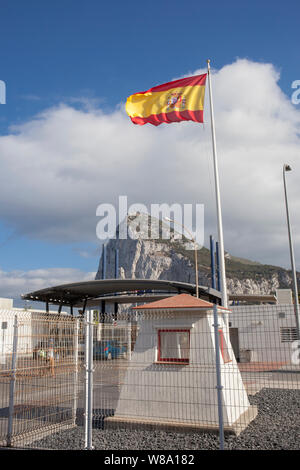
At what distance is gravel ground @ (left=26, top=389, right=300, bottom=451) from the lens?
7.07m

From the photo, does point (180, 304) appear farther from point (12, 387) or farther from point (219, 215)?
point (219, 215)

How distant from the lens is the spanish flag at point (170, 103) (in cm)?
1486

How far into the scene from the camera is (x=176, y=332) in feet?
28.6

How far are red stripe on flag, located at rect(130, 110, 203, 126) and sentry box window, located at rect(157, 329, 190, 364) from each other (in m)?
8.82

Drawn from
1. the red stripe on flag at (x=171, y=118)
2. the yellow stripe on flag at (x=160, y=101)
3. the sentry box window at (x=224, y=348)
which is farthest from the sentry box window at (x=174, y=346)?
the yellow stripe on flag at (x=160, y=101)

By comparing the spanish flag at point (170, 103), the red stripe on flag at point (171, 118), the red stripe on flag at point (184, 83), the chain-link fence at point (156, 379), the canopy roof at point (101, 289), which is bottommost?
the chain-link fence at point (156, 379)

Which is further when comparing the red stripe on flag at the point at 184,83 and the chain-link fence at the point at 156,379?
the red stripe on flag at the point at 184,83

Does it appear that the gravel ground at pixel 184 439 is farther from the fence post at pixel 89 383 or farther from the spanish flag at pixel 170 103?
the spanish flag at pixel 170 103

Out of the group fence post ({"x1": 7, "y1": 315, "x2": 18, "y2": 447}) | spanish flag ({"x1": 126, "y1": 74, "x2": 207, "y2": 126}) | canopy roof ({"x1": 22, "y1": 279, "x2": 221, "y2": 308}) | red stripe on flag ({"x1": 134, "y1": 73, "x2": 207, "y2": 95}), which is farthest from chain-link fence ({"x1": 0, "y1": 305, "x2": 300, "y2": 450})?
canopy roof ({"x1": 22, "y1": 279, "x2": 221, "y2": 308})

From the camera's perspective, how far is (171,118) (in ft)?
49.2

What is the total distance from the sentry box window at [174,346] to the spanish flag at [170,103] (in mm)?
8827

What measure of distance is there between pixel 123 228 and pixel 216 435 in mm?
156994
